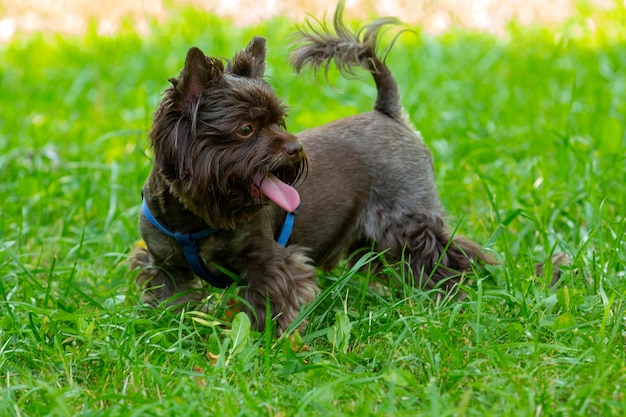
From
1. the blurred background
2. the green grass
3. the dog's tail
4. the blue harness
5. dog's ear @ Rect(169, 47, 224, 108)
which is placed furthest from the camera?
the blurred background

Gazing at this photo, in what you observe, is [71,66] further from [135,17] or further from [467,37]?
[467,37]

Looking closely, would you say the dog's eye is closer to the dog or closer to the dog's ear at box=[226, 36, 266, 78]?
the dog

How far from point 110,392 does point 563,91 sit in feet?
16.7

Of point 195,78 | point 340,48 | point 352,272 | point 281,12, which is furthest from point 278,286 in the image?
point 281,12

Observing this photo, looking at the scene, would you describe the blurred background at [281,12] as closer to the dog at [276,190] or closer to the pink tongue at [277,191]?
the dog at [276,190]

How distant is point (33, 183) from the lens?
207 inches

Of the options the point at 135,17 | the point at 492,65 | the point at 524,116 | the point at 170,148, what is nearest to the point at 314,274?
the point at 170,148

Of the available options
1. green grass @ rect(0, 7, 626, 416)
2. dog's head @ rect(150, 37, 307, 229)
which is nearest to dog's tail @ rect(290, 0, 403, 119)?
green grass @ rect(0, 7, 626, 416)

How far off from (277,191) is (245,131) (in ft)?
0.88

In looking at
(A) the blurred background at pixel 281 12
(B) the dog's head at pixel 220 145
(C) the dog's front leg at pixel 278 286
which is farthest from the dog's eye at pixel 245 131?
(A) the blurred background at pixel 281 12

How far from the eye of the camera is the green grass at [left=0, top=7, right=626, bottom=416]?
2.83 meters

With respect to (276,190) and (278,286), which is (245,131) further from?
(278,286)

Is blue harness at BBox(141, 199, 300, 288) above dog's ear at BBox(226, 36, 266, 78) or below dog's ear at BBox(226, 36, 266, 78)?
below

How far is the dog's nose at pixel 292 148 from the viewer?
332cm
